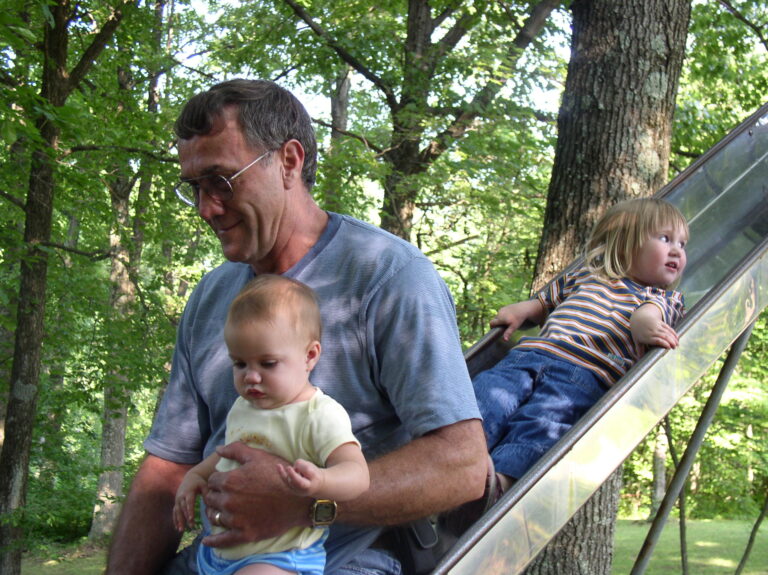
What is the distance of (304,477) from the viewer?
5.39 ft

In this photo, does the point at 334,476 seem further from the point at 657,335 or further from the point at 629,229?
the point at 629,229

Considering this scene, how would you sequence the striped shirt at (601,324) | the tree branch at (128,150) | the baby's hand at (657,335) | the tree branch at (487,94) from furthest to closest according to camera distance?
the tree branch at (487,94), the tree branch at (128,150), the striped shirt at (601,324), the baby's hand at (657,335)

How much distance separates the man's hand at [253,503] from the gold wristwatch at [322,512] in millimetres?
16

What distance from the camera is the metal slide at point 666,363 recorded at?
78.0 inches

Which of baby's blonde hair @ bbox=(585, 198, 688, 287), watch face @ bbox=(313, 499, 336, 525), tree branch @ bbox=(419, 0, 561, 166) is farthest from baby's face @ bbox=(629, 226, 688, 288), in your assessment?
tree branch @ bbox=(419, 0, 561, 166)

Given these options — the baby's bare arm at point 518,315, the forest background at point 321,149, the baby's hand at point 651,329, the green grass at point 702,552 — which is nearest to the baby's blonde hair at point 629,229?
the baby's bare arm at point 518,315

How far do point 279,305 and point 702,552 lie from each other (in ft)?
37.5

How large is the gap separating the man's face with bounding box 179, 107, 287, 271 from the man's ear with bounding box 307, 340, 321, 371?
37 centimetres

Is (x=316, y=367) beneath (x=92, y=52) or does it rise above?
beneath

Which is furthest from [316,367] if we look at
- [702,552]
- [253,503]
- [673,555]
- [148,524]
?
[673,555]

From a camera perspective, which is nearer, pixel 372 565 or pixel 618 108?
pixel 372 565

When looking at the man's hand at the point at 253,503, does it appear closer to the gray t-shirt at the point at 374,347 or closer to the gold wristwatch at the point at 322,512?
the gold wristwatch at the point at 322,512

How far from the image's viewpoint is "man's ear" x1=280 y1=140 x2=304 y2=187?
86.4 inches

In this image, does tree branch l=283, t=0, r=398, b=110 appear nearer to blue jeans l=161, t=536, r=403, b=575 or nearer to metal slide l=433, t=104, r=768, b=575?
metal slide l=433, t=104, r=768, b=575
